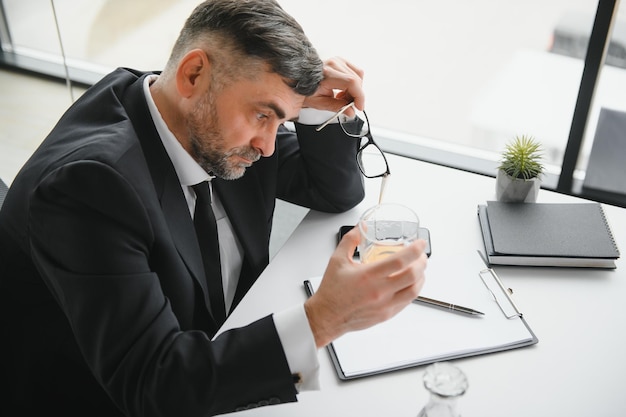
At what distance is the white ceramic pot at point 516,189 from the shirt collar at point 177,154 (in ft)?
2.25

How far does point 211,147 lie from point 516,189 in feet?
2.37

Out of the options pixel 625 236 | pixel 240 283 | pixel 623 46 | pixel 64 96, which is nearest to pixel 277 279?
pixel 240 283

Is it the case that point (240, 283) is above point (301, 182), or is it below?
below

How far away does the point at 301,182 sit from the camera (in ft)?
5.54

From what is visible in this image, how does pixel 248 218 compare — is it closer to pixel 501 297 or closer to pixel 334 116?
pixel 334 116

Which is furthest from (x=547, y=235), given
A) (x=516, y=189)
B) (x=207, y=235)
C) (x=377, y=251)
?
(x=207, y=235)

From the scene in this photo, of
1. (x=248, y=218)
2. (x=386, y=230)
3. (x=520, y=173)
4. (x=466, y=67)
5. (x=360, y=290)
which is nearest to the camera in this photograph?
(x=360, y=290)

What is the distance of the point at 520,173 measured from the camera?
5.41 feet

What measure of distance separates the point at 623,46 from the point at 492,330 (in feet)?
3.89

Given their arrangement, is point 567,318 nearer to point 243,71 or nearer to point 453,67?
point 243,71

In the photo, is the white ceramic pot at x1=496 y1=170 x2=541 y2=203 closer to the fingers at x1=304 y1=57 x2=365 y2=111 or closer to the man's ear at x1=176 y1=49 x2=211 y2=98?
the fingers at x1=304 y1=57 x2=365 y2=111

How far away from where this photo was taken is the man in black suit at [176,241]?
3.65ft

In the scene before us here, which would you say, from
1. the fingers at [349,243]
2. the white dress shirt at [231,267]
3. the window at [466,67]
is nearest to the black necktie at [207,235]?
the white dress shirt at [231,267]

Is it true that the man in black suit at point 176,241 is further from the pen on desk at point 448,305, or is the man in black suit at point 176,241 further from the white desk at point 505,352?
the pen on desk at point 448,305
